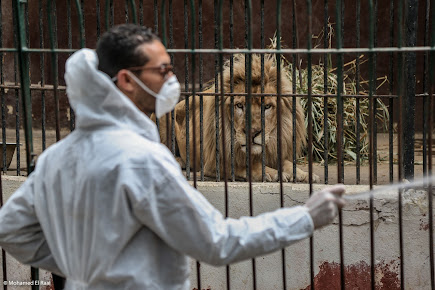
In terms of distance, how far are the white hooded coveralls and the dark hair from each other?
0.16 ft

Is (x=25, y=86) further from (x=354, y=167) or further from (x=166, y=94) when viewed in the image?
(x=354, y=167)

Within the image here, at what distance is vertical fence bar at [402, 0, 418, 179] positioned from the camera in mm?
5246

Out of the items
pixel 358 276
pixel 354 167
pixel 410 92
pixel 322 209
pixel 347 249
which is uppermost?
pixel 410 92

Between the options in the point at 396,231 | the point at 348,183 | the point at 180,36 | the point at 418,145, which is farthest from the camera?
the point at 180,36

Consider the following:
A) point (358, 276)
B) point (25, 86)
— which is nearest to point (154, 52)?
point (25, 86)

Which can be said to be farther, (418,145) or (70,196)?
(418,145)

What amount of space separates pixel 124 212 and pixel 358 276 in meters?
3.57

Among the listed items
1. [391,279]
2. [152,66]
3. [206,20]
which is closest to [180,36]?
[206,20]

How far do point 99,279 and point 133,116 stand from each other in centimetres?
51

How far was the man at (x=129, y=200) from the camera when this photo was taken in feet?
6.98

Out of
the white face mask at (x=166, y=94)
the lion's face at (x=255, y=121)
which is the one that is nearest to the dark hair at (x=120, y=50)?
the white face mask at (x=166, y=94)

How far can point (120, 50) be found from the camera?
229cm

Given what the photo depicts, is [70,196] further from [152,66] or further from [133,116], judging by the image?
[152,66]

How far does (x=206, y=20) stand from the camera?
25.5 feet
